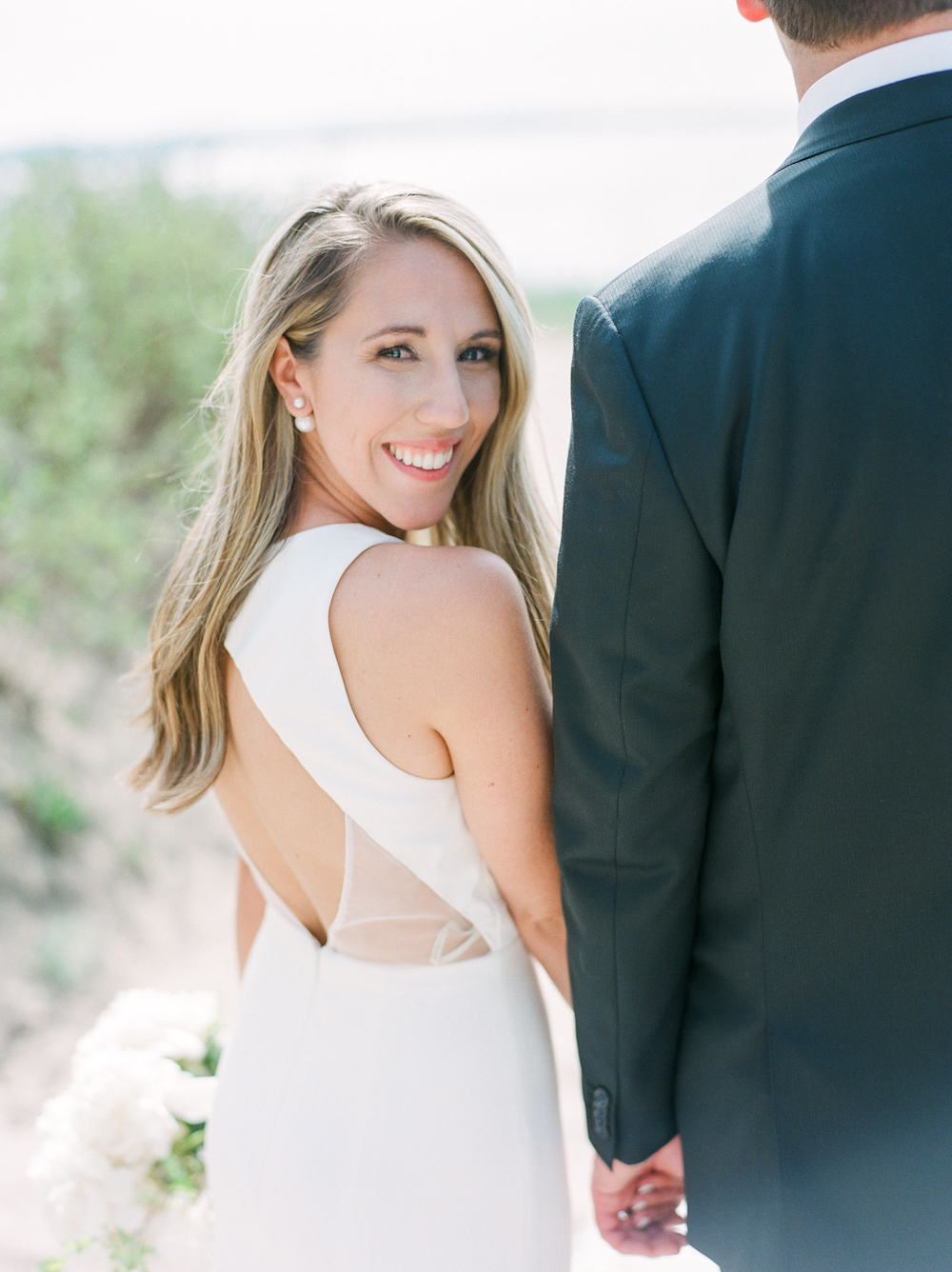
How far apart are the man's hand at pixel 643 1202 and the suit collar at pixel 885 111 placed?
4.37 ft

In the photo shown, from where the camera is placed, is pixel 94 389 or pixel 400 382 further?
pixel 94 389

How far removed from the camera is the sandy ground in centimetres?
301

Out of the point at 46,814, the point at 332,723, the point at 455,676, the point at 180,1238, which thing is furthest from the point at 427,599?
the point at 46,814

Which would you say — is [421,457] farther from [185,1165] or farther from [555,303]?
[555,303]

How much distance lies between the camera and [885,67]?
117 cm

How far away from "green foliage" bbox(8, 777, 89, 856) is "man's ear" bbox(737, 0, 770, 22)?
13.1 ft

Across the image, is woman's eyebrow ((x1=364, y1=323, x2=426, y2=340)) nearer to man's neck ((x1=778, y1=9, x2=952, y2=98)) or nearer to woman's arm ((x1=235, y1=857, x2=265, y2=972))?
man's neck ((x1=778, y1=9, x2=952, y2=98))

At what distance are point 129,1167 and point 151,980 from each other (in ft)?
7.83

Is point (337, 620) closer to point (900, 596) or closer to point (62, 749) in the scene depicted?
point (900, 596)

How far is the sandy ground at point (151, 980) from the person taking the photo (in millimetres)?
3014

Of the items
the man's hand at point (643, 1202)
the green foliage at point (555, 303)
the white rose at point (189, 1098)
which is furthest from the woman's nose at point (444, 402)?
the green foliage at point (555, 303)

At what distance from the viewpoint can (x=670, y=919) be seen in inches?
58.8

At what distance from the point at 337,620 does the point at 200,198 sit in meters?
6.87

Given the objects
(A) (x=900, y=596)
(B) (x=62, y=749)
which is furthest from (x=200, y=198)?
(A) (x=900, y=596)
